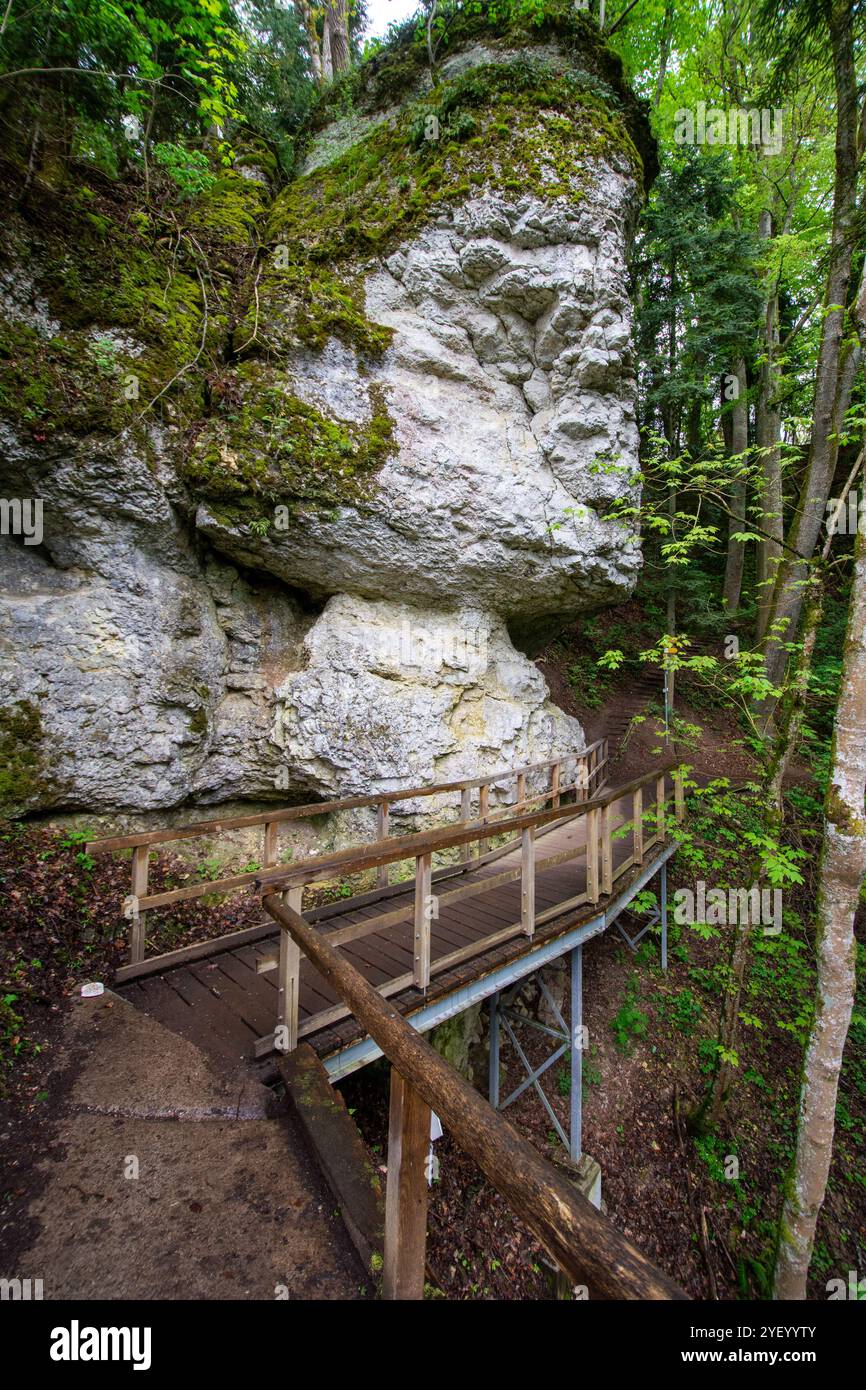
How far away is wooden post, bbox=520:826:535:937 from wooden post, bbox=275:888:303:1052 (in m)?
2.04

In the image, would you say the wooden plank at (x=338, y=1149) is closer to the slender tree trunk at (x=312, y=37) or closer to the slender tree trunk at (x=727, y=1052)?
the slender tree trunk at (x=727, y=1052)

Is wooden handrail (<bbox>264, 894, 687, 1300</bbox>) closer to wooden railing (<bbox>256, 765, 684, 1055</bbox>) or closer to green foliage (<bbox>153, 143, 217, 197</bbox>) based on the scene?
wooden railing (<bbox>256, 765, 684, 1055</bbox>)

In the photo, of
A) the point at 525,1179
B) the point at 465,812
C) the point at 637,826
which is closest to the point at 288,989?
the point at 525,1179

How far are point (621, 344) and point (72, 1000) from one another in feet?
30.7

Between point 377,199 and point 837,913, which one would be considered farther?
point 377,199

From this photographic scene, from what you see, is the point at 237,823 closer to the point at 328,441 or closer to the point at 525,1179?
the point at 525,1179

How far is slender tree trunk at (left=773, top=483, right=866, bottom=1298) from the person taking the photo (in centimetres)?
388

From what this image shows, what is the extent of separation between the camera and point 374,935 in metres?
4.39

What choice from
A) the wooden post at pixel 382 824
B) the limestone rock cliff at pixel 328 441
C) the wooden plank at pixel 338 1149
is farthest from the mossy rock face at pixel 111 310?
the wooden plank at pixel 338 1149

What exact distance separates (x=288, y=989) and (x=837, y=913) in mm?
4094

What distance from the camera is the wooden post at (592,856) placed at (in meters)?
5.08

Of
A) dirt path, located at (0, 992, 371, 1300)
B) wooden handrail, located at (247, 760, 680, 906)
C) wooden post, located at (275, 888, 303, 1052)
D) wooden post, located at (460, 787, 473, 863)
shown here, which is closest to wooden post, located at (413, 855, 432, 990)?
wooden handrail, located at (247, 760, 680, 906)

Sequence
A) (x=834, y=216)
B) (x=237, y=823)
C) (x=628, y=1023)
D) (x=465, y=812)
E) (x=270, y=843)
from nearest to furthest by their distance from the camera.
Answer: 1. (x=237, y=823)
2. (x=270, y=843)
3. (x=465, y=812)
4. (x=628, y=1023)
5. (x=834, y=216)

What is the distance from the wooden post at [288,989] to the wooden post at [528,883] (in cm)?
204
